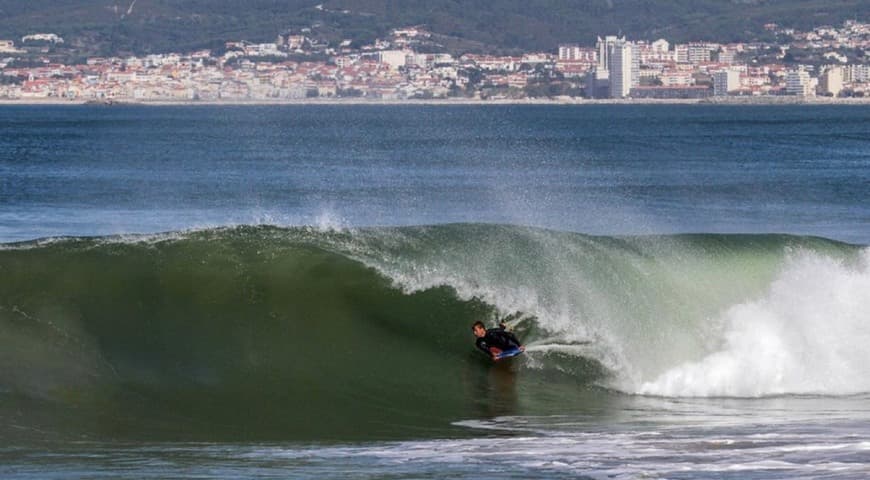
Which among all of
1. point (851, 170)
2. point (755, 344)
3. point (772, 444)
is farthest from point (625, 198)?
point (772, 444)

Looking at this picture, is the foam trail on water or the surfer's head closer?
the foam trail on water

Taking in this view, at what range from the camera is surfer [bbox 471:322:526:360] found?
15.3m

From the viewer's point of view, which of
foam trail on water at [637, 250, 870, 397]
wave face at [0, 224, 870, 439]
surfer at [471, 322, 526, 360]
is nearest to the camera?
wave face at [0, 224, 870, 439]

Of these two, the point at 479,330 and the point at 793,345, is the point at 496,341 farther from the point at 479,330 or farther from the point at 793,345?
the point at 793,345

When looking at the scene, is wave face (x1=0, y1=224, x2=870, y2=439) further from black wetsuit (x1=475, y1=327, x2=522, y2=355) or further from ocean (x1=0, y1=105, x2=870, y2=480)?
black wetsuit (x1=475, y1=327, x2=522, y2=355)

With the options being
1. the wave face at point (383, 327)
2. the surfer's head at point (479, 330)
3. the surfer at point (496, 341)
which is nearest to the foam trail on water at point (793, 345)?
the wave face at point (383, 327)

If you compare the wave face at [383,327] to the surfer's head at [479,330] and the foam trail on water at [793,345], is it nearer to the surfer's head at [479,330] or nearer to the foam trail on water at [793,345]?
the foam trail on water at [793,345]

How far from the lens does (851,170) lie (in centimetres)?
5753

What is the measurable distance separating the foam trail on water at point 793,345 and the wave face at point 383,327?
26 mm

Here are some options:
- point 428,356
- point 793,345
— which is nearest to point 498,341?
point 428,356

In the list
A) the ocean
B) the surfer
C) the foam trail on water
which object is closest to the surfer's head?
the surfer

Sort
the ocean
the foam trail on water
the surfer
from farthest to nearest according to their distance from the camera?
1. the surfer
2. the foam trail on water
3. the ocean

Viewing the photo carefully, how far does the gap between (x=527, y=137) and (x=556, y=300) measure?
7927cm

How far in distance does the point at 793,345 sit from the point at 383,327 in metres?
4.81
